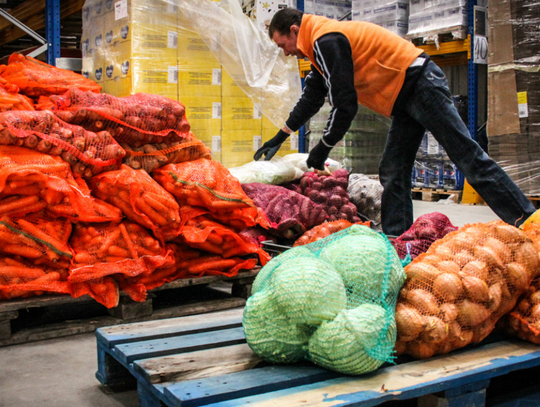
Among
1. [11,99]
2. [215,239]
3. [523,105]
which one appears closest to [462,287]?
[215,239]

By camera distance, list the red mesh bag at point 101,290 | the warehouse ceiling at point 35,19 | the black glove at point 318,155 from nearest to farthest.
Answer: the red mesh bag at point 101,290
the black glove at point 318,155
the warehouse ceiling at point 35,19

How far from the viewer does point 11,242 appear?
3.09 metres

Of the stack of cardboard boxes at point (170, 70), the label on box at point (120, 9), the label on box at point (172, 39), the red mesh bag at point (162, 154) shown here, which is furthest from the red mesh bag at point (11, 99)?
the label on box at point (172, 39)

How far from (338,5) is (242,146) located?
4.49m

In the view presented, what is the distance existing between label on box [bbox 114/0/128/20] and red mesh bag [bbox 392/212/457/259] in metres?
3.33

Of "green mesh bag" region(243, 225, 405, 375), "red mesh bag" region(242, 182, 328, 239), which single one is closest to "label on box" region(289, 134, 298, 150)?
"red mesh bag" region(242, 182, 328, 239)

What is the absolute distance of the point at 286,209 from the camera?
4910 mm

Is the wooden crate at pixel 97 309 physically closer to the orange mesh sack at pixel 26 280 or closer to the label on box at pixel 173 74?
the orange mesh sack at pixel 26 280

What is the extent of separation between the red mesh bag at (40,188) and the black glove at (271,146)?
234 cm

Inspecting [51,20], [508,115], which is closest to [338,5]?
[508,115]

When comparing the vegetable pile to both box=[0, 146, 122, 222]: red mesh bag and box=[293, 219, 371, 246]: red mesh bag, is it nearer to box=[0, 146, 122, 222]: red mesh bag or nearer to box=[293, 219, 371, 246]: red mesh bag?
box=[293, 219, 371, 246]: red mesh bag

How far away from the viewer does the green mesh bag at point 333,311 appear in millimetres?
1963

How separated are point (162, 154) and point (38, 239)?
0.99 metres

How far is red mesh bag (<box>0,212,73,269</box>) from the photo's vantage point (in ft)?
10.1
